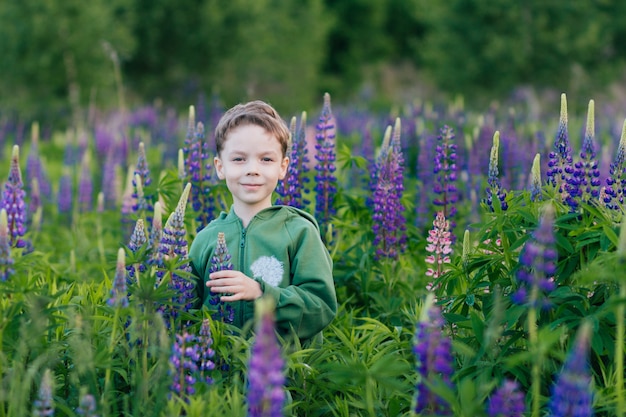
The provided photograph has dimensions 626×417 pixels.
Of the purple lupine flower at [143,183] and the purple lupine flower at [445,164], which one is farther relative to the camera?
the purple lupine flower at [143,183]

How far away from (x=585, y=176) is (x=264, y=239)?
1442mm

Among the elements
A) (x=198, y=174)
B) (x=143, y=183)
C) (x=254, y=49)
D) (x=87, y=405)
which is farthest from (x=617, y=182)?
(x=254, y=49)

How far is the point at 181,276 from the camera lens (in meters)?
3.24

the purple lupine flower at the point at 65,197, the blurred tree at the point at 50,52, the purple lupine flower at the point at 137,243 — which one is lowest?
the purple lupine flower at the point at 137,243

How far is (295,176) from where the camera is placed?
4.79 meters

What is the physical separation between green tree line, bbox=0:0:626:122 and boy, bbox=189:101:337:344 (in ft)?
28.5

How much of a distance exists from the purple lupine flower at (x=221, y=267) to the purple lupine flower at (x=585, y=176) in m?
1.52

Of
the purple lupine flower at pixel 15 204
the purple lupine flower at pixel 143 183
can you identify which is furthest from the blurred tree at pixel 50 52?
the purple lupine flower at pixel 15 204

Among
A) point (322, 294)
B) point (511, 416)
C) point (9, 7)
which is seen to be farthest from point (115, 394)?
point (9, 7)

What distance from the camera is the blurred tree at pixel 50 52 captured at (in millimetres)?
16781

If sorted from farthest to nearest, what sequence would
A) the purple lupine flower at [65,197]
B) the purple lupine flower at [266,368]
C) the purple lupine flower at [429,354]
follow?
the purple lupine flower at [65,197] < the purple lupine flower at [429,354] < the purple lupine flower at [266,368]

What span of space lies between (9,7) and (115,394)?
16126 mm

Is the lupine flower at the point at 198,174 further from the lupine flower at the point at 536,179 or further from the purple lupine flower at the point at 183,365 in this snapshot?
the lupine flower at the point at 536,179

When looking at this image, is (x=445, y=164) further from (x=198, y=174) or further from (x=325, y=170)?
(x=198, y=174)
